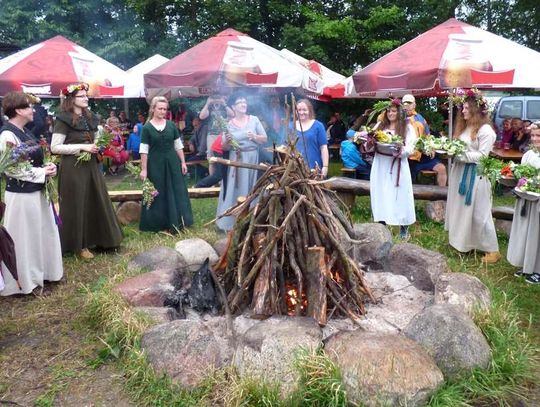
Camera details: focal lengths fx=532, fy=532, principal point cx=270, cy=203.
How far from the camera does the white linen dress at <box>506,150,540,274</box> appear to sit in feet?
17.0

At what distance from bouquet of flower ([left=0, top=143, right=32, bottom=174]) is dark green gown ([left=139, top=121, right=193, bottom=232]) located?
7.05 ft

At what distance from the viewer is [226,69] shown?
8805 mm

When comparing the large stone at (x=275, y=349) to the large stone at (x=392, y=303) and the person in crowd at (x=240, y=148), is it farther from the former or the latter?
the person in crowd at (x=240, y=148)

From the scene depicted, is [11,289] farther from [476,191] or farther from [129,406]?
[476,191]

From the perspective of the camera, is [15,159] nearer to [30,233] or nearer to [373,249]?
[30,233]

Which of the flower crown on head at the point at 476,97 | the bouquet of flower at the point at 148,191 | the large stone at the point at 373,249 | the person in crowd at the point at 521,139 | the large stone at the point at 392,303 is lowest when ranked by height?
the large stone at the point at 392,303

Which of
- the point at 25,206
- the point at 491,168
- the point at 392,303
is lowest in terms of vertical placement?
the point at 392,303

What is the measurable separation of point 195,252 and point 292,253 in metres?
1.35

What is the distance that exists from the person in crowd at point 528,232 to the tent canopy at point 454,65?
2033 mm

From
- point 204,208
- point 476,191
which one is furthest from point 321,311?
point 204,208

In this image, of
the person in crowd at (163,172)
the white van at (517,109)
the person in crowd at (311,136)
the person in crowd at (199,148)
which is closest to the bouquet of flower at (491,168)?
the person in crowd at (311,136)

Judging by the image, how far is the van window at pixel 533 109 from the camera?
43.3ft

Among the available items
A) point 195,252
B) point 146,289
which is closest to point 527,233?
point 195,252

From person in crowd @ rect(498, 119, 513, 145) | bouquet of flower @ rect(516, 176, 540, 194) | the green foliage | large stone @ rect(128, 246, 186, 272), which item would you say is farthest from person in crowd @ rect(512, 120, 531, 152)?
the green foliage
